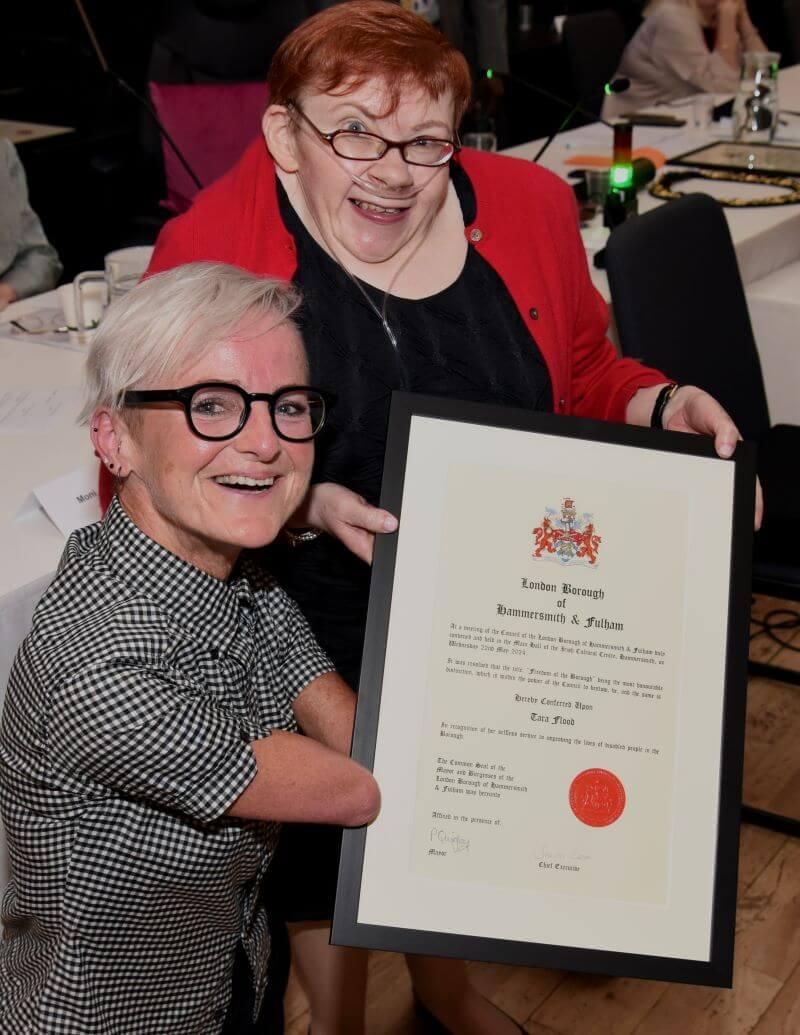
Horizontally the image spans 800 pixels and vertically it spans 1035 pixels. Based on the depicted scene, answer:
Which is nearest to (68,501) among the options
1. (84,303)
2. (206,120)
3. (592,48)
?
(84,303)

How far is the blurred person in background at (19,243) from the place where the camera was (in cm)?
325

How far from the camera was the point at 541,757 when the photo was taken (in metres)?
1.28

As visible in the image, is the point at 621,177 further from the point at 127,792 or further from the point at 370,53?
the point at 127,792

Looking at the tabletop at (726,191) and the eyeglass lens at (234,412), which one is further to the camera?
the tabletop at (726,191)

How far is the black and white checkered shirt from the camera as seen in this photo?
112 cm

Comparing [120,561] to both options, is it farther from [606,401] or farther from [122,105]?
[122,105]

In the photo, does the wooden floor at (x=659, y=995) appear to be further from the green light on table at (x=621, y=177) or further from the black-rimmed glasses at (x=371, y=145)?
the green light on table at (x=621, y=177)

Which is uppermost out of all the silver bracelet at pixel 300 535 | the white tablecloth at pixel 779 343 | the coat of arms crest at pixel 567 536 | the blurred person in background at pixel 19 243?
the blurred person in background at pixel 19 243

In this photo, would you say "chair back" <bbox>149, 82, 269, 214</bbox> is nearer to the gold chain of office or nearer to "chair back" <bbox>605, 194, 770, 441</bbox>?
the gold chain of office

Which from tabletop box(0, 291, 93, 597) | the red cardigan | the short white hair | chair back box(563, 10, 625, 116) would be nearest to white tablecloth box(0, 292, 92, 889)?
tabletop box(0, 291, 93, 597)

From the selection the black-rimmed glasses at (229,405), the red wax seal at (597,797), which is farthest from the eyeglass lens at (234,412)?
the red wax seal at (597,797)

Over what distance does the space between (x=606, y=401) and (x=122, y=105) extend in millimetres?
5410

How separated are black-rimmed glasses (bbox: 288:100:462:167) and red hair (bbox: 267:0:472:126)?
1.5 inches

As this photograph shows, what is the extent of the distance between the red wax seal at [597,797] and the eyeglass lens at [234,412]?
48 centimetres
